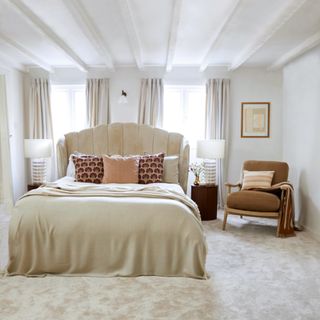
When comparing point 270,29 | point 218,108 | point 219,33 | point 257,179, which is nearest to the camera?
point 270,29

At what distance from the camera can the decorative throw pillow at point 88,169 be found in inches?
180

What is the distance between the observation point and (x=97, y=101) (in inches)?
232

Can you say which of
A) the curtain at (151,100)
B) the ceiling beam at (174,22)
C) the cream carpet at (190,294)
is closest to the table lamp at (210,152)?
the curtain at (151,100)

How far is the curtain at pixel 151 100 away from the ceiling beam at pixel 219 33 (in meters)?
0.85

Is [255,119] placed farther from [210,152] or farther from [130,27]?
[130,27]

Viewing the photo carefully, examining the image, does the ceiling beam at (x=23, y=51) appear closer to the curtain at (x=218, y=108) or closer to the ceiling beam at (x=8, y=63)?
the ceiling beam at (x=8, y=63)

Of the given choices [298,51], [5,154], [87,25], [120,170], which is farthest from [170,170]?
[5,154]

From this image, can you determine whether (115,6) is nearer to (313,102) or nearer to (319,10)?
(319,10)

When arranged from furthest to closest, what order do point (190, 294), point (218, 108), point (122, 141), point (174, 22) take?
point (218, 108)
point (122, 141)
point (174, 22)
point (190, 294)

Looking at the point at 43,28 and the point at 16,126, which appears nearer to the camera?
the point at 43,28

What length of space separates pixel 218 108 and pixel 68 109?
2740 millimetres

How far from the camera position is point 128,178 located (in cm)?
445

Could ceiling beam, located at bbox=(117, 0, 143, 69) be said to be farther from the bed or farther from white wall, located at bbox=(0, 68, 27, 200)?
white wall, located at bbox=(0, 68, 27, 200)

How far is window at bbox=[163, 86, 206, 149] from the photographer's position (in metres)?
6.08
